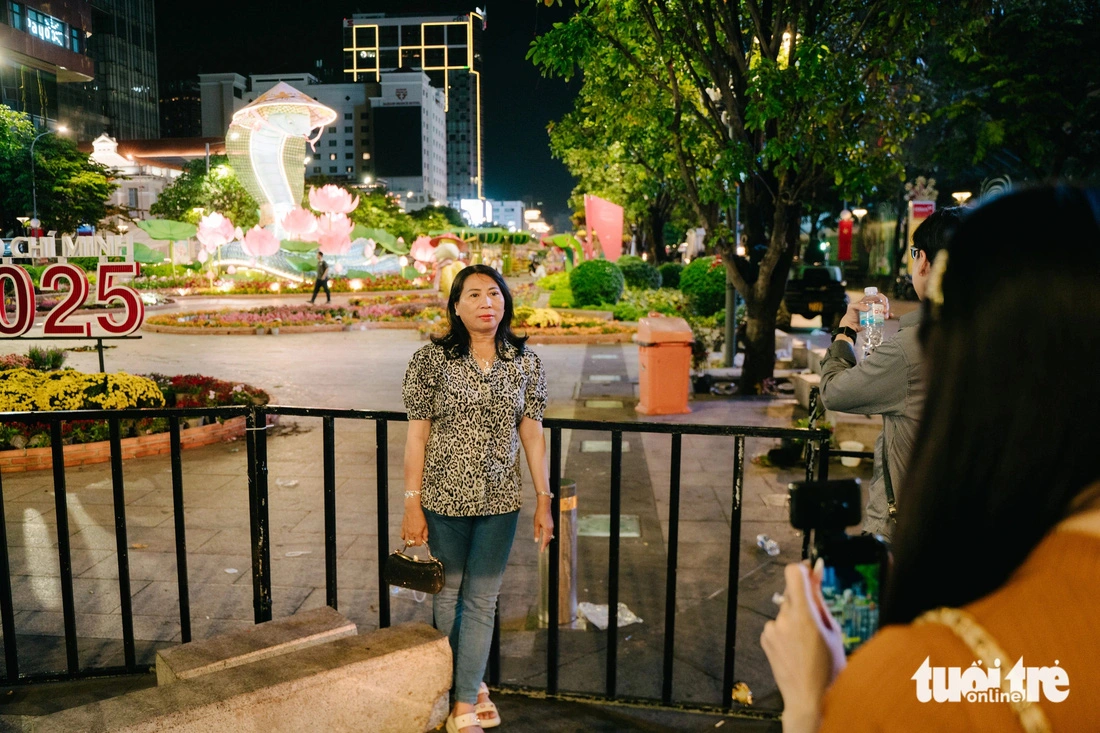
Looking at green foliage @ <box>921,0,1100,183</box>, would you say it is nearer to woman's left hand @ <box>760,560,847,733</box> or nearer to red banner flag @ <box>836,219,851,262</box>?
woman's left hand @ <box>760,560,847,733</box>

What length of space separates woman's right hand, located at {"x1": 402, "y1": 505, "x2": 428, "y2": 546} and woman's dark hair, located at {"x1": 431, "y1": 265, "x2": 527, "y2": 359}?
24.9 inches

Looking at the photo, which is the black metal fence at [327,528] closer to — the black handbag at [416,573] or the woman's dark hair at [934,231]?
the black handbag at [416,573]

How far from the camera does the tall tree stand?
8.83 metres

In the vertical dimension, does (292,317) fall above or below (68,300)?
below

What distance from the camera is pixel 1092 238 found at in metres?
0.99

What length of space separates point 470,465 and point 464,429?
0.14 meters

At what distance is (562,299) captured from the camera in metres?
24.9

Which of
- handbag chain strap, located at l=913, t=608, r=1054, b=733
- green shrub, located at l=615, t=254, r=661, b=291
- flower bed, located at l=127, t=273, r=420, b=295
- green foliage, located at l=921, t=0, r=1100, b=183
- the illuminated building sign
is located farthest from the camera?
the illuminated building sign

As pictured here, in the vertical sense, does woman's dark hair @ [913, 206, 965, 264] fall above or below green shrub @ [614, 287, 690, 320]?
above

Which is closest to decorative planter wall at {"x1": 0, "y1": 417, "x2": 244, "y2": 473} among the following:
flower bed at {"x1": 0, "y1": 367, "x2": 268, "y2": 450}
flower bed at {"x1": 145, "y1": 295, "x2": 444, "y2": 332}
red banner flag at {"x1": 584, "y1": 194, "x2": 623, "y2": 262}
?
flower bed at {"x1": 0, "y1": 367, "x2": 268, "y2": 450}

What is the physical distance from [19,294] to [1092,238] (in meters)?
9.35

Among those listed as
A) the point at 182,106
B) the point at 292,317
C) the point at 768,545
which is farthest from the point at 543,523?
the point at 182,106

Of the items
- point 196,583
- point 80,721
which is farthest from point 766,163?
point 80,721

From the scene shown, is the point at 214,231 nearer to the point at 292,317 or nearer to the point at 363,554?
the point at 292,317
